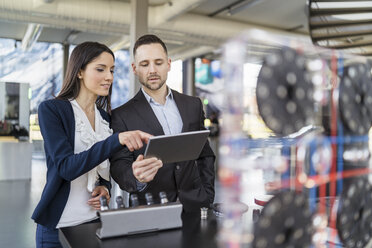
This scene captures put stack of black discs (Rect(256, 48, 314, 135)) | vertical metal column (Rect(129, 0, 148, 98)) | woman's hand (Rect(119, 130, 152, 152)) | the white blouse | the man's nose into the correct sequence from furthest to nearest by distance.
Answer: vertical metal column (Rect(129, 0, 148, 98)) → the man's nose → the white blouse → woman's hand (Rect(119, 130, 152, 152)) → stack of black discs (Rect(256, 48, 314, 135))

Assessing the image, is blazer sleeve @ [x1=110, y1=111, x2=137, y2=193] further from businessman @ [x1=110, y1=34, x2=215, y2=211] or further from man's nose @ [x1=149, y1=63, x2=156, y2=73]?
man's nose @ [x1=149, y1=63, x2=156, y2=73]

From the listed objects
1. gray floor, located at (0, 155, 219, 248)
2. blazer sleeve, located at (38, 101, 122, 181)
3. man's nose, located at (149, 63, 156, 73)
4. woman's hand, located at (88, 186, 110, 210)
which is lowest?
gray floor, located at (0, 155, 219, 248)

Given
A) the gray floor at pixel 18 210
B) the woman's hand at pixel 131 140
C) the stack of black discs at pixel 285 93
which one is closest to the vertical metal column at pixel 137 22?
the gray floor at pixel 18 210

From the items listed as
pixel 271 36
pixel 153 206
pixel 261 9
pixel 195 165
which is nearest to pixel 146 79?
pixel 195 165

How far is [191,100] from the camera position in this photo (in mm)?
1914

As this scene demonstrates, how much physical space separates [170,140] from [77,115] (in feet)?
1.95

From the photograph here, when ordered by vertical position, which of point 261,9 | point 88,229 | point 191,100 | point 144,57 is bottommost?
point 88,229

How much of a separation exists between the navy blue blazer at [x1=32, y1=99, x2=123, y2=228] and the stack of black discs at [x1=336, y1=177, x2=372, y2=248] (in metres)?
0.81

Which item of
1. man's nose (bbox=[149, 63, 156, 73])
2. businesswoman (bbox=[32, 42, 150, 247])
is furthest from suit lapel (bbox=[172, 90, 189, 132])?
businesswoman (bbox=[32, 42, 150, 247])

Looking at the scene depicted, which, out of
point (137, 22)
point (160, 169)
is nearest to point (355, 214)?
point (160, 169)

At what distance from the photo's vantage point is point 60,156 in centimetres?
142

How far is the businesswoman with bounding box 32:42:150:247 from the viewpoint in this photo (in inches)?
54.6

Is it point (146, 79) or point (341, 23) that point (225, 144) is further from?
point (341, 23)

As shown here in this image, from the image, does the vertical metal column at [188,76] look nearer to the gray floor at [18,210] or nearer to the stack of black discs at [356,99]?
the gray floor at [18,210]
